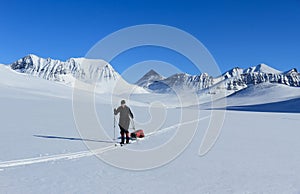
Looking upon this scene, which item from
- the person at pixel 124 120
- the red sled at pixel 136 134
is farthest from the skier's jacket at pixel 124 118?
the red sled at pixel 136 134

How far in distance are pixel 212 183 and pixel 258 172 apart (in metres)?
1.71

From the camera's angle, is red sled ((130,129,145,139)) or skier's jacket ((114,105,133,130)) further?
red sled ((130,129,145,139))

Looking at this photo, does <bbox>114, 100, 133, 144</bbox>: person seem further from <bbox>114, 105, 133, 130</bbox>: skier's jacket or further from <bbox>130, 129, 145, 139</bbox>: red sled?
<bbox>130, 129, 145, 139</bbox>: red sled

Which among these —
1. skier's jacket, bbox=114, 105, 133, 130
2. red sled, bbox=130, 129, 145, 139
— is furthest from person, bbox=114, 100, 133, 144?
red sled, bbox=130, 129, 145, 139

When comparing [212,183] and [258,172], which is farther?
[258,172]

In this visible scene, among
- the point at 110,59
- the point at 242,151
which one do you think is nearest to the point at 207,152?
the point at 242,151

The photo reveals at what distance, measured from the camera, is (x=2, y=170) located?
6586 mm

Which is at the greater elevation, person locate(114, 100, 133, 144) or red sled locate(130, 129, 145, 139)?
person locate(114, 100, 133, 144)

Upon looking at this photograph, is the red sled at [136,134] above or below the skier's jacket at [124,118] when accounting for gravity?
below

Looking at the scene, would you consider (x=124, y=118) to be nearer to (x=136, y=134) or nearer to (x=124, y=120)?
(x=124, y=120)

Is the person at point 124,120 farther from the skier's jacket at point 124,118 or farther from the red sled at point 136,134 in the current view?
the red sled at point 136,134

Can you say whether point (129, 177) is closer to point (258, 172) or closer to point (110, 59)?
point (258, 172)

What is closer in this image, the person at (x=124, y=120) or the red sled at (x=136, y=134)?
the person at (x=124, y=120)

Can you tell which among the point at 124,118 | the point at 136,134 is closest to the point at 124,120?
the point at 124,118
